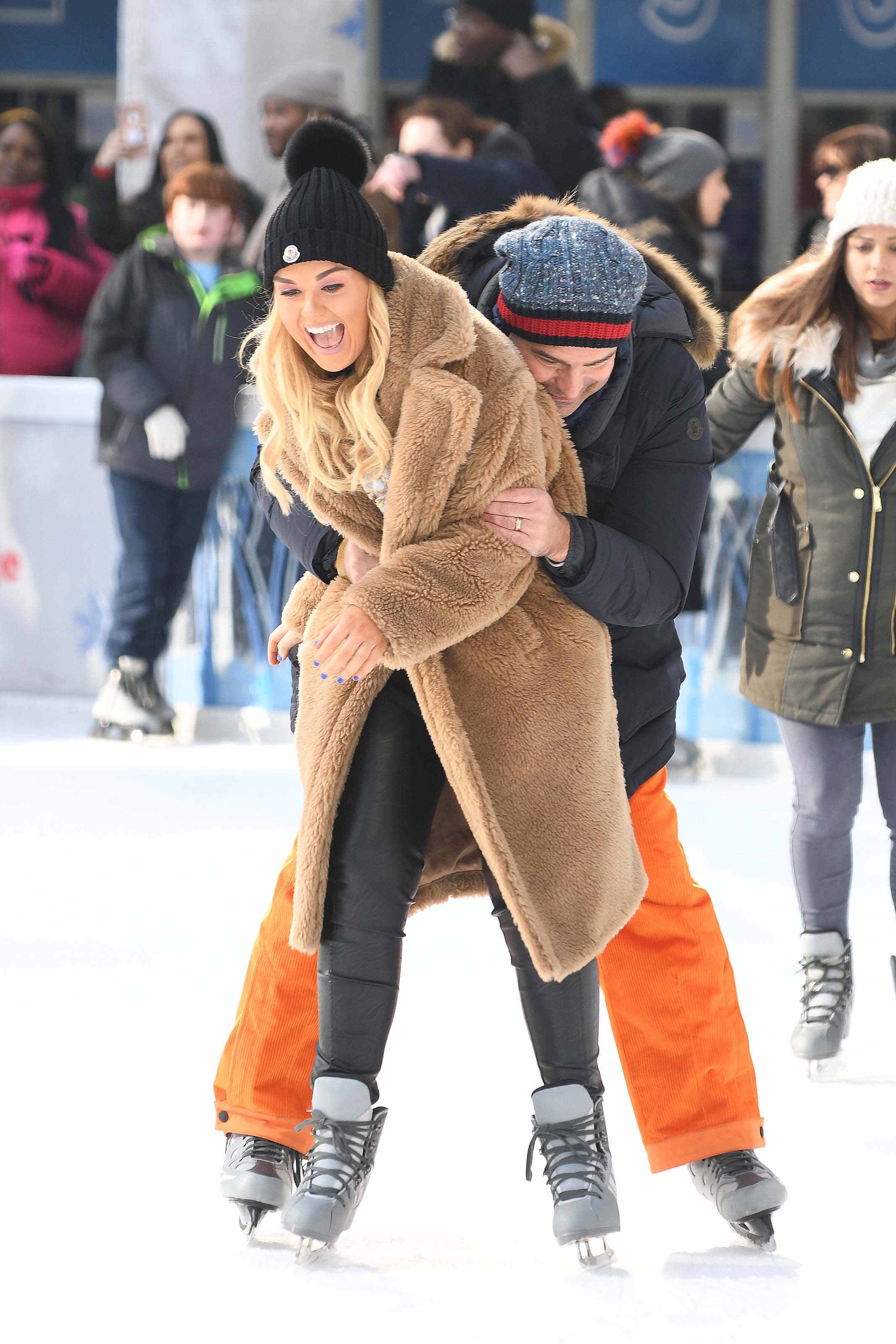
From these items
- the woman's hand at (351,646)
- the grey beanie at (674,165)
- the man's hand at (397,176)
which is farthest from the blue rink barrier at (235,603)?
the woman's hand at (351,646)

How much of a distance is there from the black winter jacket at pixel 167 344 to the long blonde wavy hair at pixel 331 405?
10.6 feet

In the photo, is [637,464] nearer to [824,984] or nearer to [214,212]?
[824,984]

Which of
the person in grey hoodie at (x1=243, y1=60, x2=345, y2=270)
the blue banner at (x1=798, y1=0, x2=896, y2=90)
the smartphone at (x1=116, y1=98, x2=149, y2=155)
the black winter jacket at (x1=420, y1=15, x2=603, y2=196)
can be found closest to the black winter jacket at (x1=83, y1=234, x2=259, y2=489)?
the person in grey hoodie at (x1=243, y1=60, x2=345, y2=270)

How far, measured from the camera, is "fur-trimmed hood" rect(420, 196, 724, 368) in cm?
219

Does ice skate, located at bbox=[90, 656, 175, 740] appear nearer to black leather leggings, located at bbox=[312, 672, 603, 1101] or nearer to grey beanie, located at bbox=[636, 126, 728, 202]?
grey beanie, located at bbox=[636, 126, 728, 202]

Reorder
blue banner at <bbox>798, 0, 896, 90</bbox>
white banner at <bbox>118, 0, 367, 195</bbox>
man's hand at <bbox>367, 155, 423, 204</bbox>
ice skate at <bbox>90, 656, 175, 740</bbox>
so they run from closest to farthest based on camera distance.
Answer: man's hand at <bbox>367, 155, 423, 204</bbox> → ice skate at <bbox>90, 656, 175, 740</bbox> → white banner at <bbox>118, 0, 367, 195</bbox> → blue banner at <bbox>798, 0, 896, 90</bbox>

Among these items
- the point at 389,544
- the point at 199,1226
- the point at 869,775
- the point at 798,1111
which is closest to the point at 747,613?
the point at 798,1111

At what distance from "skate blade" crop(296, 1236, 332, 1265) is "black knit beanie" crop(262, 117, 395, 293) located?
1133mm

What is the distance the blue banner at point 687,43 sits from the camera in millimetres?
10227

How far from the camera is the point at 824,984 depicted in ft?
9.64

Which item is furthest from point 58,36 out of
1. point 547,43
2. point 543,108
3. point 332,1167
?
point 332,1167

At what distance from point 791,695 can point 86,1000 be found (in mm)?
1351

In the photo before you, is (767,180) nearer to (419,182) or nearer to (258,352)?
(419,182)

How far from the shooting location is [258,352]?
6.73 feet
